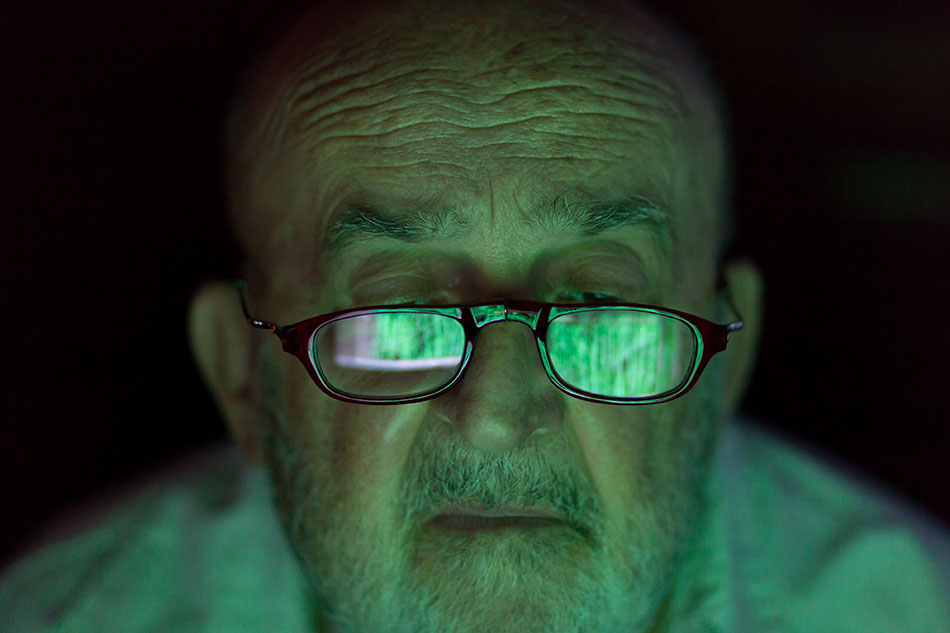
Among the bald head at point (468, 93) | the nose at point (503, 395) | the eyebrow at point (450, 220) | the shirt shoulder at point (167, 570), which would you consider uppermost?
the bald head at point (468, 93)

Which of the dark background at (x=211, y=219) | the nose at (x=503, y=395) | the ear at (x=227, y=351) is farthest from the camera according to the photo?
the dark background at (x=211, y=219)

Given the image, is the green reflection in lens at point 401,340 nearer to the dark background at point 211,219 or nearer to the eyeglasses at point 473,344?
the eyeglasses at point 473,344

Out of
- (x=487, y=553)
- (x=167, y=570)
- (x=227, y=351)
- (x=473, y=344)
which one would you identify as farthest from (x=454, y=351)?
(x=167, y=570)

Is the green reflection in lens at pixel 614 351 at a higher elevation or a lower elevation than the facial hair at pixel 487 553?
higher

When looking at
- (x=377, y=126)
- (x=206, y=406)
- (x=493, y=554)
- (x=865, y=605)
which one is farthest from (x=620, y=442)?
(x=206, y=406)

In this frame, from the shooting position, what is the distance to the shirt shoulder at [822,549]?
1656mm

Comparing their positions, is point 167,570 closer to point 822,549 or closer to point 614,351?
point 614,351

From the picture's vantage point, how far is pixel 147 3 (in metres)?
Answer: 2.08

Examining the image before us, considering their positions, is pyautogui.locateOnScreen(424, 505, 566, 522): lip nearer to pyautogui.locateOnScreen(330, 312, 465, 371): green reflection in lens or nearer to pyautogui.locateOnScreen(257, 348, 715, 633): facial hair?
pyautogui.locateOnScreen(257, 348, 715, 633): facial hair

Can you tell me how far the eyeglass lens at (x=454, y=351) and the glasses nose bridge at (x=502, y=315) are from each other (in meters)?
0.04

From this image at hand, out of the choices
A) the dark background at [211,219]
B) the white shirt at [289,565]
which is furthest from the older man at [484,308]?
the dark background at [211,219]

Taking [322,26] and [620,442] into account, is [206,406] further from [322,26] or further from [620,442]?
[620,442]

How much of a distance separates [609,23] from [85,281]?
4.84 feet

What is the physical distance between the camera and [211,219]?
218 cm
